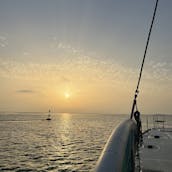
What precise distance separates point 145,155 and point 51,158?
23900 millimetres

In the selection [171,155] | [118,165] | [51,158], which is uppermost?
[118,165]

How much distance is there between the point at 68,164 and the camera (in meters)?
27.0

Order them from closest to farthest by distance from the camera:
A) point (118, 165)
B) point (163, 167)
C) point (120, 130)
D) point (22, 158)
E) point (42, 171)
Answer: point (118, 165) < point (120, 130) < point (163, 167) < point (42, 171) < point (22, 158)

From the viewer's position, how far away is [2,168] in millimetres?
24344

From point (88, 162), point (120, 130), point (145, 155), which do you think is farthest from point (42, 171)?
point (120, 130)

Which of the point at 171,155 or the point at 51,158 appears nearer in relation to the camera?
the point at 171,155

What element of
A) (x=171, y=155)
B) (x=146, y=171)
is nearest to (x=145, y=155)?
(x=171, y=155)

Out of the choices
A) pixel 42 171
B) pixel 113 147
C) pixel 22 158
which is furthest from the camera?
pixel 22 158

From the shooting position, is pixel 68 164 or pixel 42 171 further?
pixel 68 164

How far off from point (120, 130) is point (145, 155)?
518 centimetres

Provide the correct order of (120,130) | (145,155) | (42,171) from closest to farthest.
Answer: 1. (120,130)
2. (145,155)
3. (42,171)

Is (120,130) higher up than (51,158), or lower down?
higher up

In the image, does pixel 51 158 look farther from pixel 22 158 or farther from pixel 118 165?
pixel 118 165

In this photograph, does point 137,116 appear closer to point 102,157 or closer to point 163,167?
point 163,167
